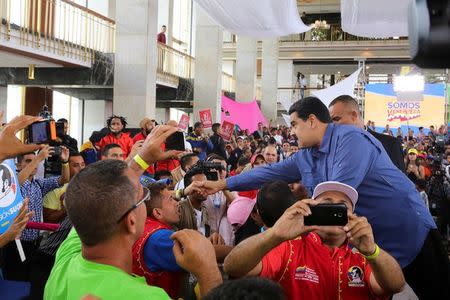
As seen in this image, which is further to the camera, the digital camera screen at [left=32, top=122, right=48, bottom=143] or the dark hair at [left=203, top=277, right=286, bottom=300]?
the digital camera screen at [left=32, top=122, right=48, bottom=143]

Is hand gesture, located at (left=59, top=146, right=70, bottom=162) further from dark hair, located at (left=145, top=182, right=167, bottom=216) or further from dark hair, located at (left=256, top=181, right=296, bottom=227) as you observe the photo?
dark hair, located at (left=256, top=181, right=296, bottom=227)

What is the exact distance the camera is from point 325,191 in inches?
98.3

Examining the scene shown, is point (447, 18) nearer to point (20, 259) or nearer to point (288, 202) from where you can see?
point (288, 202)

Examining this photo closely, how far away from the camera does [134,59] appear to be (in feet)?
34.0

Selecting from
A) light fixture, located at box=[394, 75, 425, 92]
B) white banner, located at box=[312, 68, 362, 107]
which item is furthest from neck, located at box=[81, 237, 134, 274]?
light fixture, located at box=[394, 75, 425, 92]

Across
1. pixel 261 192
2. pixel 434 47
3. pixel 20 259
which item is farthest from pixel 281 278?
pixel 20 259

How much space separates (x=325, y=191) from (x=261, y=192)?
11.9 inches

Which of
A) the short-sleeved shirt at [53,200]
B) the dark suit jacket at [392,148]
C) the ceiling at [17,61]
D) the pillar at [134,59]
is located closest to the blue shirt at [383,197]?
the dark suit jacket at [392,148]

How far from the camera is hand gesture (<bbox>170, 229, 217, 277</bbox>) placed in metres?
1.66

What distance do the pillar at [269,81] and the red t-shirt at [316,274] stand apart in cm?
2177

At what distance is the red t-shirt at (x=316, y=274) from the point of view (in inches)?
86.9

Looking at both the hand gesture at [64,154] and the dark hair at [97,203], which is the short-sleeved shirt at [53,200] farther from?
the dark hair at [97,203]

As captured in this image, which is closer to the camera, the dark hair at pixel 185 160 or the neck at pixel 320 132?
the neck at pixel 320 132

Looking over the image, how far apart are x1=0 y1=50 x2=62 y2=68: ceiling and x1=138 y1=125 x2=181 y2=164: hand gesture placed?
7.26 meters
